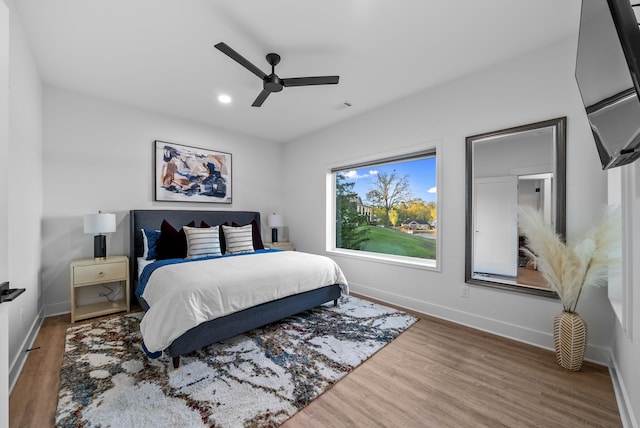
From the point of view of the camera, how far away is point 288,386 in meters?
1.81

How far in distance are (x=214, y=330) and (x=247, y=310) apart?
32 centimetres

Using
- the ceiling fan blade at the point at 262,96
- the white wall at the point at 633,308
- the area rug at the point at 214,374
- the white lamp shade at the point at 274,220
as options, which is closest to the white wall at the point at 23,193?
the area rug at the point at 214,374

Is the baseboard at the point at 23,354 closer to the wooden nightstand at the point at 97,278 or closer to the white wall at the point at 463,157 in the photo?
the wooden nightstand at the point at 97,278

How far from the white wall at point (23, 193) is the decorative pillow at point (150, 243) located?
0.97 metres

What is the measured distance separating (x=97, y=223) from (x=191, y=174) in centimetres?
143

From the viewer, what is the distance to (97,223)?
299 centimetres

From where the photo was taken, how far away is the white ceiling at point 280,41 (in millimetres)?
1958

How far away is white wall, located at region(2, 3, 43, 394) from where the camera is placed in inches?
77.5

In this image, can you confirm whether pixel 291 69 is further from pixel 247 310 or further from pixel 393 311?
pixel 393 311

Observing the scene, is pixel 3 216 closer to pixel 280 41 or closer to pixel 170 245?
pixel 280 41

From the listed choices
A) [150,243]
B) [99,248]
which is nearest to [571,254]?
[150,243]

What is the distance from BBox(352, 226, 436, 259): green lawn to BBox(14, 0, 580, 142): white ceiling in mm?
1877

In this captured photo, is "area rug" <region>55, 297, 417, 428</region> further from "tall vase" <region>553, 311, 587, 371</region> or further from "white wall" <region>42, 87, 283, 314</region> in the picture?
"tall vase" <region>553, 311, 587, 371</region>

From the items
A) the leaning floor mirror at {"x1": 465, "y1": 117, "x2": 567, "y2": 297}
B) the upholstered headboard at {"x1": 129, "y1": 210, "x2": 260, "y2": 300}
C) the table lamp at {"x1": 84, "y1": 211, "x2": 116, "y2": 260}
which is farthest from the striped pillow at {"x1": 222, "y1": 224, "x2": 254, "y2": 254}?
the leaning floor mirror at {"x1": 465, "y1": 117, "x2": 567, "y2": 297}
